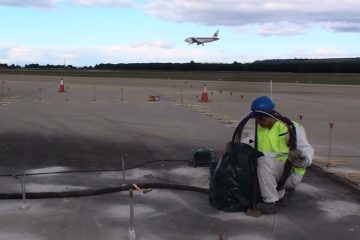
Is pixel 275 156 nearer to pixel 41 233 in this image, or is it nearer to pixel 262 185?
pixel 262 185

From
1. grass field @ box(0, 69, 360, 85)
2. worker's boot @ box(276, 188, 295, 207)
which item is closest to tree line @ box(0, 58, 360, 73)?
grass field @ box(0, 69, 360, 85)

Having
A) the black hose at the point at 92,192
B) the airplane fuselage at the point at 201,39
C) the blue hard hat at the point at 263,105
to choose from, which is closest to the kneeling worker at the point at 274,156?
the blue hard hat at the point at 263,105

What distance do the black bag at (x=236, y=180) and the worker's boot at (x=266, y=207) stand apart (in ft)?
0.33

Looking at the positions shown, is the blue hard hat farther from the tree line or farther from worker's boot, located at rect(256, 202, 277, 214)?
the tree line

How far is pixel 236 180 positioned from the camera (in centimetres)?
561

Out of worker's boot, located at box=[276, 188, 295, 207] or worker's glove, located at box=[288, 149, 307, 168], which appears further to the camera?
worker's boot, located at box=[276, 188, 295, 207]

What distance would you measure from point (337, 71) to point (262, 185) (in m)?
76.6

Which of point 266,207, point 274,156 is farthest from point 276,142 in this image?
point 266,207

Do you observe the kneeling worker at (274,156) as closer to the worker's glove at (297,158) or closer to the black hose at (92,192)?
the worker's glove at (297,158)

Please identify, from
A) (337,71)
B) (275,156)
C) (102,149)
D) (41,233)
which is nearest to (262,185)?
(275,156)

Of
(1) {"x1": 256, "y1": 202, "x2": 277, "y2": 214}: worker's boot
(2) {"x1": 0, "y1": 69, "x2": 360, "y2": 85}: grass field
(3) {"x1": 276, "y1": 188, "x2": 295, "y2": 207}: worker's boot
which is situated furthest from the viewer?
(2) {"x1": 0, "y1": 69, "x2": 360, "y2": 85}: grass field

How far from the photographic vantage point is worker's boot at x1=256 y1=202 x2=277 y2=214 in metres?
5.55

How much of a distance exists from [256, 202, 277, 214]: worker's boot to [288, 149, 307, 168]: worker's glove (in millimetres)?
515

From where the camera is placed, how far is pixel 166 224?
17.1ft
